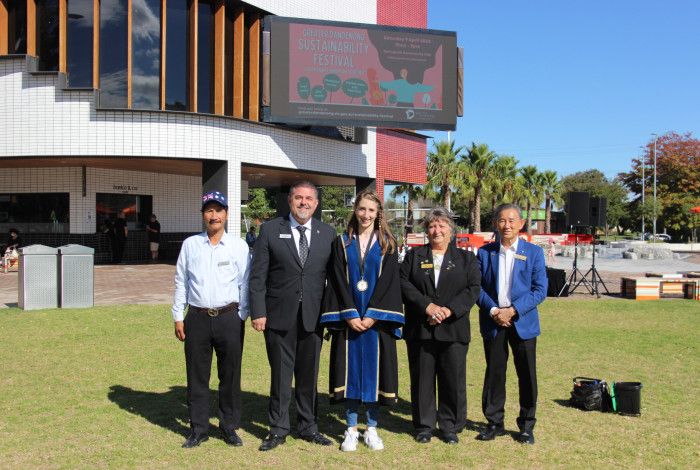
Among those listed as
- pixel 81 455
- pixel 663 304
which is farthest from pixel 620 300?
pixel 81 455

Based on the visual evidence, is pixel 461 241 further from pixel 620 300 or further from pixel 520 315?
pixel 520 315

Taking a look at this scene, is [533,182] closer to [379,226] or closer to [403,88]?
[403,88]

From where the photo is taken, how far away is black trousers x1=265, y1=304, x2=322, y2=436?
4984mm

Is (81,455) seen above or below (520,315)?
below

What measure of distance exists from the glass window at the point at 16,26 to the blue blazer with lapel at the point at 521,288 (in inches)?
701

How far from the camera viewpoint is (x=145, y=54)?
18.8 metres

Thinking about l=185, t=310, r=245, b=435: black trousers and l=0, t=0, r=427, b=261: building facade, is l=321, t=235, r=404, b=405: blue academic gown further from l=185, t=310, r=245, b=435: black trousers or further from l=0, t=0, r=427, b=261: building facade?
l=0, t=0, r=427, b=261: building facade

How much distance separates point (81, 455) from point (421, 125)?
19252 millimetres

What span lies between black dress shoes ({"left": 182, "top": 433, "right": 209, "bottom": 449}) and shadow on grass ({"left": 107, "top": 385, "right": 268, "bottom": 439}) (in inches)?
8.2

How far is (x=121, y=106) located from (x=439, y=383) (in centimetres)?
1577

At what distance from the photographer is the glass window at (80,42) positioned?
1852 cm

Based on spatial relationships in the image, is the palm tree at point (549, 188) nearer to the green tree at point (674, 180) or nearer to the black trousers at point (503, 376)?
the green tree at point (674, 180)

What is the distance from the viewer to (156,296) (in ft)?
46.3

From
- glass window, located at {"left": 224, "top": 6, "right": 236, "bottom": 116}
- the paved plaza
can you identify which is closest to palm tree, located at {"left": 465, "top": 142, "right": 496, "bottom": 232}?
the paved plaza
